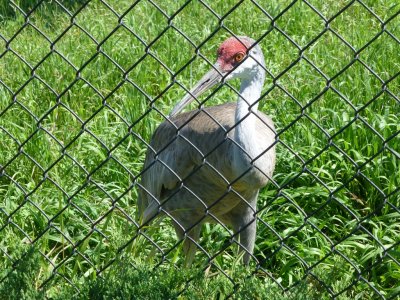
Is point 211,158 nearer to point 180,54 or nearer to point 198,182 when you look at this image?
point 198,182

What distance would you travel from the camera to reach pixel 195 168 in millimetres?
4262

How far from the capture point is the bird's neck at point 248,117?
12.6 ft

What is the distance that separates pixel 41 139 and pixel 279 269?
1.48 metres

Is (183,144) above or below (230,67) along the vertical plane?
below

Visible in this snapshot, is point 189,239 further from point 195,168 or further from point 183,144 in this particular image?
point 183,144

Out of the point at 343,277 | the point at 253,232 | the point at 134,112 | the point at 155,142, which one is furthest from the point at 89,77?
the point at 343,277

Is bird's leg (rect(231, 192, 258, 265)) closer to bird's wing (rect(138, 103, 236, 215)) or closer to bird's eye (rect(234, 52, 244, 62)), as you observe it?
bird's wing (rect(138, 103, 236, 215))

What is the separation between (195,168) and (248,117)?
500mm

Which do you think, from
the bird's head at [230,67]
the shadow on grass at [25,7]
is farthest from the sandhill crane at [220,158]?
the shadow on grass at [25,7]

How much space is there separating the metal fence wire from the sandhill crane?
0.06 ft

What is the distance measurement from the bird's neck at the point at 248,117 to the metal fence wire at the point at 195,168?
4 centimetres

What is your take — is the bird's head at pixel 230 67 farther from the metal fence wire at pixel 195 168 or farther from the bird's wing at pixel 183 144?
the bird's wing at pixel 183 144

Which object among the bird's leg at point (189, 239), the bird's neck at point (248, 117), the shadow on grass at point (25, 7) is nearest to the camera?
the bird's neck at point (248, 117)

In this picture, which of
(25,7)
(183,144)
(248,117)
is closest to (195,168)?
(183,144)
